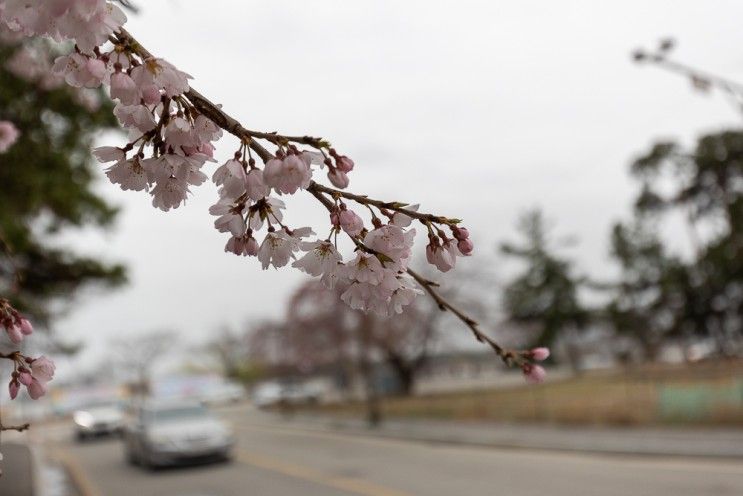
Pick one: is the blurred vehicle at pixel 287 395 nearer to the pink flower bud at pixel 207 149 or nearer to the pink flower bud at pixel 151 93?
the pink flower bud at pixel 207 149

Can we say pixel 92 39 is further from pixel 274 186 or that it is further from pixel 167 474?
pixel 167 474

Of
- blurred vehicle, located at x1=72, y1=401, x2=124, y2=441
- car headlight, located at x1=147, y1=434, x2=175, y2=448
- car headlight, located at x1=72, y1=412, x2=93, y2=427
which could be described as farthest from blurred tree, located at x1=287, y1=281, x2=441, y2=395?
car headlight, located at x1=147, y1=434, x2=175, y2=448

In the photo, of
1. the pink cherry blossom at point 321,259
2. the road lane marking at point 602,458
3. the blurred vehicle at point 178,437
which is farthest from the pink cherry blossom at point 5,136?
the blurred vehicle at point 178,437

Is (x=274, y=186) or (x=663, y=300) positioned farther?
(x=663, y=300)

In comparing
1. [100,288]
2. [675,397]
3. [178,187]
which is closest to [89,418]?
[100,288]

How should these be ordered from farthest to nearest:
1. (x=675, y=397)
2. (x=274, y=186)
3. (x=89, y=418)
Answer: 1. (x=89, y=418)
2. (x=675, y=397)
3. (x=274, y=186)

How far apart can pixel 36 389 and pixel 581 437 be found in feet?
52.2

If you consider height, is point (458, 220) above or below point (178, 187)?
below

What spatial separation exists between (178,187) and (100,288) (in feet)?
53.0

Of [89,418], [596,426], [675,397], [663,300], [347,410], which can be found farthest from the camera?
[663,300]

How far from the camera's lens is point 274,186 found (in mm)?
1375

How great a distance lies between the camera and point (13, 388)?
1956 mm

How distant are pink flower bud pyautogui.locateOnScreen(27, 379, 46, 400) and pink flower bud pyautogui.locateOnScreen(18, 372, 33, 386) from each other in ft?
0.04

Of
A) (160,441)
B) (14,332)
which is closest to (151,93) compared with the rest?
(14,332)
